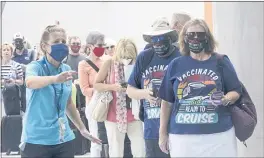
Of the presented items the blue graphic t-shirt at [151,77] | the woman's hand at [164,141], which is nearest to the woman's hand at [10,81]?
the blue graphic t-shirt at [151,77]

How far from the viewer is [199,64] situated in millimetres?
3529

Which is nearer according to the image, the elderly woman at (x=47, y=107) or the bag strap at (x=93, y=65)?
the elderly woman at (x=47, y=107)

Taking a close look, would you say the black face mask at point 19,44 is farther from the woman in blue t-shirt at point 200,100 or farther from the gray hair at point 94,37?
the woman in blue t-shirt at point 200,100

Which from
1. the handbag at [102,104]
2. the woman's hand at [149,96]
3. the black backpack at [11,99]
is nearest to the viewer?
the woman's hand at [149,96]

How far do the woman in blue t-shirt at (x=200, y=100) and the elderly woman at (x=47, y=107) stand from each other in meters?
0.74

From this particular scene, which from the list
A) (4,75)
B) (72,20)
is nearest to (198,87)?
(4,75)

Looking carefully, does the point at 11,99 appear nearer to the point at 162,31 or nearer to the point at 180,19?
the point at 180,19

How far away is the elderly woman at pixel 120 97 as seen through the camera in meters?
5.64

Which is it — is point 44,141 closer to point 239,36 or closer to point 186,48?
point 186,48

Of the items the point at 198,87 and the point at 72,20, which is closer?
the point at 198,87

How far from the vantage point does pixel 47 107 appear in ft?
12.5

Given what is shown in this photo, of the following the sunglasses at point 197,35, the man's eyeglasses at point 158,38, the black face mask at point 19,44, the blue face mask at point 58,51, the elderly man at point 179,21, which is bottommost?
the black face mask at point 19,44

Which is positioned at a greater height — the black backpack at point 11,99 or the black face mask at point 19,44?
the black face mask at point 19,44

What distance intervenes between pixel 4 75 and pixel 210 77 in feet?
15.5
